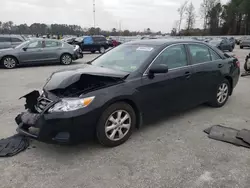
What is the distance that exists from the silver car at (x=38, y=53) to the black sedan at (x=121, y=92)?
9.21 metres

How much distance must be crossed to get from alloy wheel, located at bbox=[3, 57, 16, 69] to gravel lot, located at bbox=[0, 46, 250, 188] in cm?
884

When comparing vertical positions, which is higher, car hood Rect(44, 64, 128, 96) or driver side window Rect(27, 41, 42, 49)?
driver side window Rect(27, 41, 42, 49)

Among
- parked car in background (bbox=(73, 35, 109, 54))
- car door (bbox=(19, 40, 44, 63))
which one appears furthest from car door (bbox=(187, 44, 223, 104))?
parked car in background (bbox=(73, 35, 109, 54))

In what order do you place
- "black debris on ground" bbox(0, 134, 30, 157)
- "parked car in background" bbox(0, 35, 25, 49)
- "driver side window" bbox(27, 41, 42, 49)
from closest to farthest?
1. "black debris on ground" bbox(0, 134, 30, 157)
2. "driver side window" bbox(27, 41, 42, 49)
3. "parked car in background" bbox(0, 35, 25, 49)

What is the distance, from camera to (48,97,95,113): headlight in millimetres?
3398

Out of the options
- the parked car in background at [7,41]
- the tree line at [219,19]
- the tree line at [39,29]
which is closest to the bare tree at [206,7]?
the tree line at [219,19]

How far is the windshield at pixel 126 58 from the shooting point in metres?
4.30

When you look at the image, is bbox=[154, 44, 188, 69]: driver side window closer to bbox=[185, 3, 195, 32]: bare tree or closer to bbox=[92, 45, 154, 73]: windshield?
bbox=[92, 45, 154, 73]: windshield

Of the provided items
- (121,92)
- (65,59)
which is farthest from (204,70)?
(65,59)

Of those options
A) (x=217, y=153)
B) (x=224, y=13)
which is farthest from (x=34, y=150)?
(x=224, y=13)

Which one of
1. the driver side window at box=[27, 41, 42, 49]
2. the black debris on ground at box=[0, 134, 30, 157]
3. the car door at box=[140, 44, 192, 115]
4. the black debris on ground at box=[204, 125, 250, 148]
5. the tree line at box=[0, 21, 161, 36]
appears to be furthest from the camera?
the tree line at box=[0, 21, 161, 36]

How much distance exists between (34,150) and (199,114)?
130 inches

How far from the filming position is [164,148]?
3.84m

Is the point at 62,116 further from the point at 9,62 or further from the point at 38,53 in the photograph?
the point at 38,53
